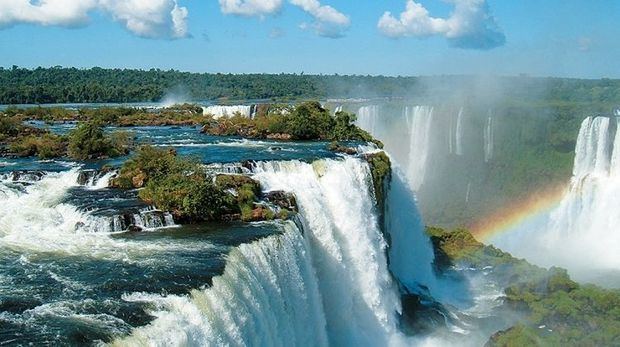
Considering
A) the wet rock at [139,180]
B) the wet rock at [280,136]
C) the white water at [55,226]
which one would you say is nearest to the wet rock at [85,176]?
the wet rock at [139,180]

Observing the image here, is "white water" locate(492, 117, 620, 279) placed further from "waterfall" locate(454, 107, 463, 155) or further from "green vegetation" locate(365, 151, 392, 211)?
"green vegetation" locate(365, 151, 392, 211)

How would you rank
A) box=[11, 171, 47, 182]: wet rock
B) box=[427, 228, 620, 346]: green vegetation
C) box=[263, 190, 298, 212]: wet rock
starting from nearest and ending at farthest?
1. box=[263, 190, 298, 212]: wet rock
2. box=[11, 171, 47, 182]: wet rock
3. box=[427, 228, 620, 346]: green vegetation

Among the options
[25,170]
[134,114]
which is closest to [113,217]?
[25,170]

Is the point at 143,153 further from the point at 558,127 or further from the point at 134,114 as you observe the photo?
the point at 558,127

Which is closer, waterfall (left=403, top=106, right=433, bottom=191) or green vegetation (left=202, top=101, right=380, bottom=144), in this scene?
green vegetation (left=202, top=101, right=380, bottom=144)

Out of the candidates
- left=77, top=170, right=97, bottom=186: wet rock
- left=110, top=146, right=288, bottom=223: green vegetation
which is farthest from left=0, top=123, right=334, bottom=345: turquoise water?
left=110, top=146, right=288, bottom=223: green vegetation

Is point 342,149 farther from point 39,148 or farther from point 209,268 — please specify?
point 209,268
